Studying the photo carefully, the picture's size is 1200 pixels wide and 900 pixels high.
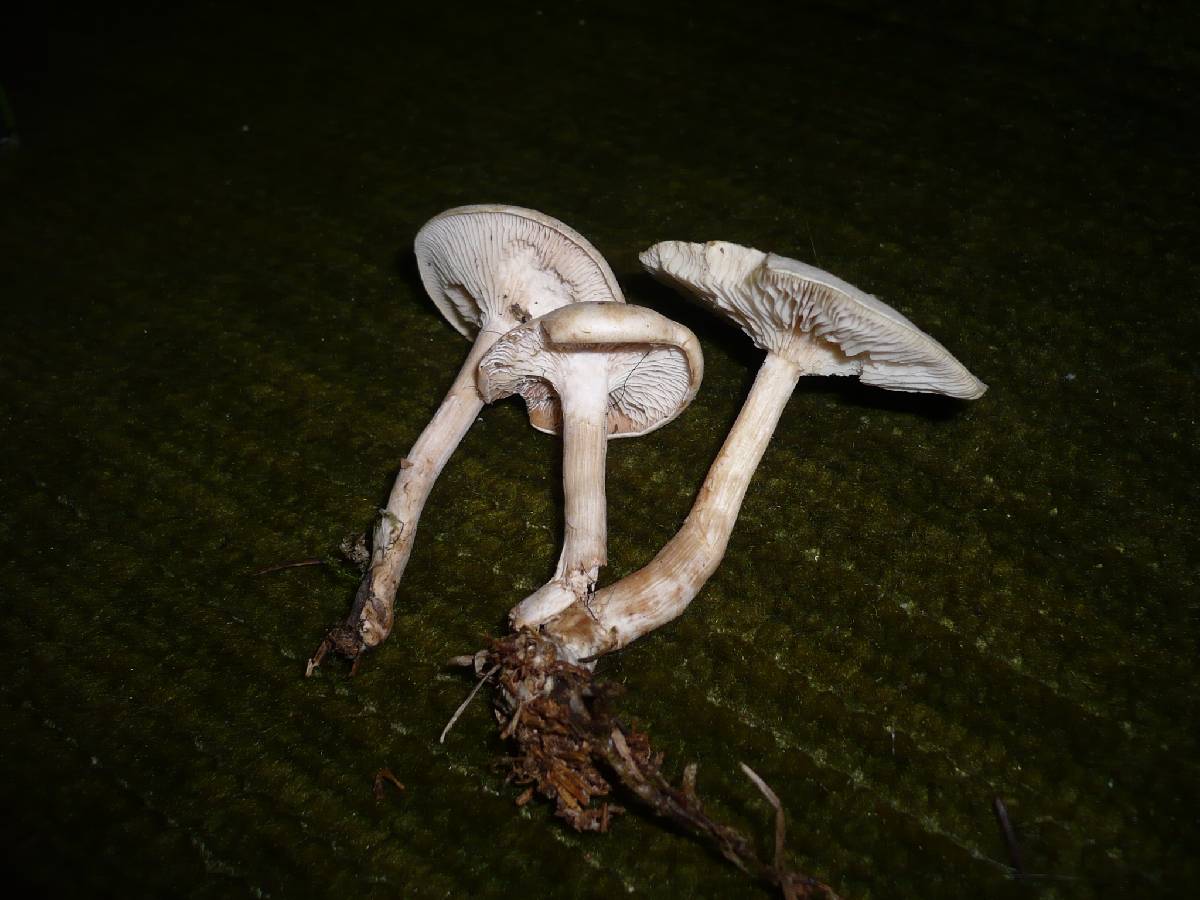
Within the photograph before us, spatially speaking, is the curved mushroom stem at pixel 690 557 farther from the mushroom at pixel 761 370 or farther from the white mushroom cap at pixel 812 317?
the white mushroom cap at pixel 812 317

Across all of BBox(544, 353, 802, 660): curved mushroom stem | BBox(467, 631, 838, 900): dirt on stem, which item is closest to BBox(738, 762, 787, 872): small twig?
BBox(467, 631, 838, 900): dirt on stem

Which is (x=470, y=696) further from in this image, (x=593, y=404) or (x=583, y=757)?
(x=593, y=404)

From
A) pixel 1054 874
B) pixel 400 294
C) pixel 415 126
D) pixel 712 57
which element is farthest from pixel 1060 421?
pixel 415 126

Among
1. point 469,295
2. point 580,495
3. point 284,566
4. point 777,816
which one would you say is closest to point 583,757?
point 777,816

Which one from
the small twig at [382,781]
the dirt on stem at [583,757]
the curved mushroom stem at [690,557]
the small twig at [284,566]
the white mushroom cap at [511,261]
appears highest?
the white mushroom cap at [511,261]

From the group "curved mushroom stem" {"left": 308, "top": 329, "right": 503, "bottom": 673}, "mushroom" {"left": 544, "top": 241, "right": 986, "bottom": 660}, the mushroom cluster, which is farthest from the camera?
"curved mushroom stem" {"left": 308, "top": 329, "right": 503, "bottom": 673}

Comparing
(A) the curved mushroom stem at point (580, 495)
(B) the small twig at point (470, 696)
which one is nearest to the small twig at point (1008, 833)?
(A) the curved mushroom stem at point (580, 495)

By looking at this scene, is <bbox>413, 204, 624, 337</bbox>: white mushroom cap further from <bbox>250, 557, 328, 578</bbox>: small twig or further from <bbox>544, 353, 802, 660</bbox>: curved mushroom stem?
<bbox>250, 557, 328, 578</bbox>: small twig
